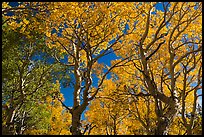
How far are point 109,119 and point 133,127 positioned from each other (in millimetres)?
2276

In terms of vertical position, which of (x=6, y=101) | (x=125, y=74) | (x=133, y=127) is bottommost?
(x=133, y=127)

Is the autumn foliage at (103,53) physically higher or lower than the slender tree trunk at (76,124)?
higher

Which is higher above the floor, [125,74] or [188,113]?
[125,74]

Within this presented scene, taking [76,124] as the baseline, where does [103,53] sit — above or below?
above

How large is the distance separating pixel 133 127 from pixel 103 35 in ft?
40.2

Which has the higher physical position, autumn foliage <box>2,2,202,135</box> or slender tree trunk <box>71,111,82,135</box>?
autumn foliage <box>2,2,202,135</box>

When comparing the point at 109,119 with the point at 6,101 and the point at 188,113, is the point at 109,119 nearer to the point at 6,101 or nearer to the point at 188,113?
the point at 188,113

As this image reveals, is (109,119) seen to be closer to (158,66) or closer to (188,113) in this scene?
(188,113)

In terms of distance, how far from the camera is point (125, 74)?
16203 mm

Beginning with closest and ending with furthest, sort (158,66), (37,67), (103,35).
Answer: (103,35) < (158,66) < (37,67)

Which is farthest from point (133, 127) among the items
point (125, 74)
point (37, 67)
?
point (37, 67)

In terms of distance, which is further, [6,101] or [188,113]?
[188,113]

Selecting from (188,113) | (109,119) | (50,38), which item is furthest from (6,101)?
(188,113)

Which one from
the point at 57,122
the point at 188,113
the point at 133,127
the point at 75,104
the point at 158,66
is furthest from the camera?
the point at 57,122
